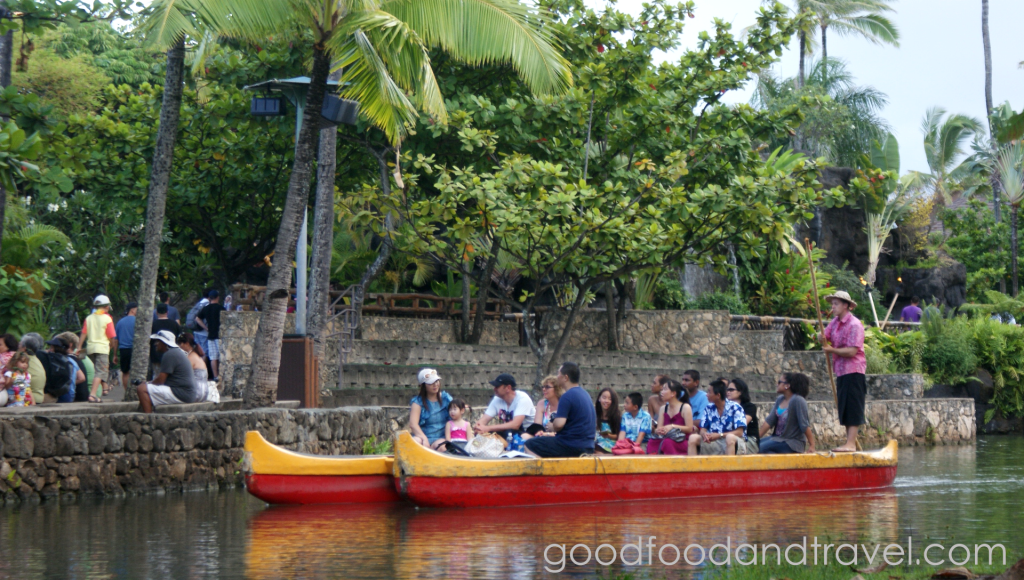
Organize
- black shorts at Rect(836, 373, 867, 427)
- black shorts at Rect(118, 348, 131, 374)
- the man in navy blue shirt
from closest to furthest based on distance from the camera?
the man in navy blue shirt < black shorts at Rect(836, 373, 867, 427) < black shorts at Rect(118, 348, 131, 374)

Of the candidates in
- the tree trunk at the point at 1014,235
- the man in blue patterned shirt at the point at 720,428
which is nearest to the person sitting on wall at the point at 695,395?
the man in blue patterned shirt at the point at 720,428

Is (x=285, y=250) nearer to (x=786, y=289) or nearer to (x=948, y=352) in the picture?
(x=948, y=352)

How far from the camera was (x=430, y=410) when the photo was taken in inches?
480

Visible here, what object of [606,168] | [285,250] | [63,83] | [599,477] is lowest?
[599,477]

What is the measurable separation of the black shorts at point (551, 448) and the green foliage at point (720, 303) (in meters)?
18.5

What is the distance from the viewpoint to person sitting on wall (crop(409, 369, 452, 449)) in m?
11.9

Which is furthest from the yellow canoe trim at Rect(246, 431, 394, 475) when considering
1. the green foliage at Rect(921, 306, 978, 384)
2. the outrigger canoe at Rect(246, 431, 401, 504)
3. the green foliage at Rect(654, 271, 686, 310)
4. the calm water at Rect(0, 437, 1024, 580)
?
the green foliage at Rect(654, 271, 686, 310)

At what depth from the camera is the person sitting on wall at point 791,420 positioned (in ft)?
40.5

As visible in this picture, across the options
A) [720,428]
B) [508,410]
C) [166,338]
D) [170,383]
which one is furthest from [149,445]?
[720,428]

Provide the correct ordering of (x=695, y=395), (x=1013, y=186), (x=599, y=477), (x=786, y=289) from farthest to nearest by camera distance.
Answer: (x=1013, y=186) → (x=786, y=289) → (x=695, y=395) → (x=599, y=477)

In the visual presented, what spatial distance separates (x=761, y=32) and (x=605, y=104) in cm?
313

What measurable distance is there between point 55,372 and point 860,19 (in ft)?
129

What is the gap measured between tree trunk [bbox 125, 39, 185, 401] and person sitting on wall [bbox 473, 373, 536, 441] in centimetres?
526

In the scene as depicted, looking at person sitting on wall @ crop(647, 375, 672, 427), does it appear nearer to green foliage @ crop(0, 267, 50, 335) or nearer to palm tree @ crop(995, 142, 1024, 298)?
green foliage @ crop(0, 267, 50, 335)
